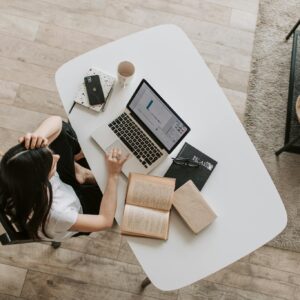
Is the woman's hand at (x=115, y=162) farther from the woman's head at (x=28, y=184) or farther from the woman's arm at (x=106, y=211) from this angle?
the woman's head at (x=28, y=184)

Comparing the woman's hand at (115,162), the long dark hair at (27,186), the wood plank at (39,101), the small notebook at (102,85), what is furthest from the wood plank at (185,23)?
the long dark hair at (27,186)

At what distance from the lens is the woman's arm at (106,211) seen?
56.8 inches

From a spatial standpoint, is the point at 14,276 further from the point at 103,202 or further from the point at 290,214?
the point at 290,214

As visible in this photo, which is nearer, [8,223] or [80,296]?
[8,223]

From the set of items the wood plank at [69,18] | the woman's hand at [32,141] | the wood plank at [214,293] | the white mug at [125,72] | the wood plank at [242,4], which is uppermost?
the white mug at [125,72]

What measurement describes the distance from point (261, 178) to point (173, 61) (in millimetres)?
602

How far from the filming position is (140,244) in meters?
1.43

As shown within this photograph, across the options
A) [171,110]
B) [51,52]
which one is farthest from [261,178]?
[51,52]

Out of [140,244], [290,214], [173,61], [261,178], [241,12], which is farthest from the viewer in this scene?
[241,12]

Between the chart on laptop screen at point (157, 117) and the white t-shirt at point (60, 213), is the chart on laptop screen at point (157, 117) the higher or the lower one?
the higher one

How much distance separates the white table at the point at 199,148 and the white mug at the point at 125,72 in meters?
0.04

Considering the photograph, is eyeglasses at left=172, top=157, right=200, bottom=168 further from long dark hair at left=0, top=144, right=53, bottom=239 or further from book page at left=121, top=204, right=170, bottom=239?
long dark hair at left=0, top=144, right=53, bottom=239

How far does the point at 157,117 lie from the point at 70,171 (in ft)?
1.44

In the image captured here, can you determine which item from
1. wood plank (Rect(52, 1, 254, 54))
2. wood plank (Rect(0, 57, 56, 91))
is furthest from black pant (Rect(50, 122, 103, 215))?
wood plank (Rect(52, 1, 254, 54))
